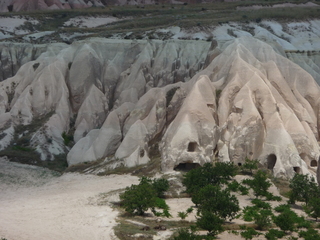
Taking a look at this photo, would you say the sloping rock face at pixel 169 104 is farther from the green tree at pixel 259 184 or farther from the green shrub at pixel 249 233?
the green shrub at pixel 249 233

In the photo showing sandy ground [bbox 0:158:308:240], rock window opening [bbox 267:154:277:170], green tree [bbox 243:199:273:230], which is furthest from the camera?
rock window opening [bbox 267:154:277:170]

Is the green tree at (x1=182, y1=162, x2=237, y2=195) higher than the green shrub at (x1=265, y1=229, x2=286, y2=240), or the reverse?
the green shrub at (x1=265, y1=229, x2=286, y2=240)

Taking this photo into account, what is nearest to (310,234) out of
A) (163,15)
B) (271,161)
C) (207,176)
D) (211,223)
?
(211,223)

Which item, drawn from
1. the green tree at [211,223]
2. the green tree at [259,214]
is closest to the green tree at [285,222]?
the green tree at [259,214]

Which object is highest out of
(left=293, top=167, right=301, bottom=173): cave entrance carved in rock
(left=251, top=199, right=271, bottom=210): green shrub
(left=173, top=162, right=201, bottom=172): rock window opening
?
(left=251, top=199, right=271, bottom=210): green shrub

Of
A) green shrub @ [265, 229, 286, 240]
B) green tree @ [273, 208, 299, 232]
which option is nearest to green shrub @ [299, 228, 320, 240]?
green tree @ [273, 208, 299, 232]

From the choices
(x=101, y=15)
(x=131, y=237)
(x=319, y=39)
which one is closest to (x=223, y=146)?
(x=131, y=237)

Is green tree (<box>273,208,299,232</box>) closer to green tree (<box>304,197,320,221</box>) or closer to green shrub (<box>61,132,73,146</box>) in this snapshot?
green tree (<box>304,197,320,221</box>)
